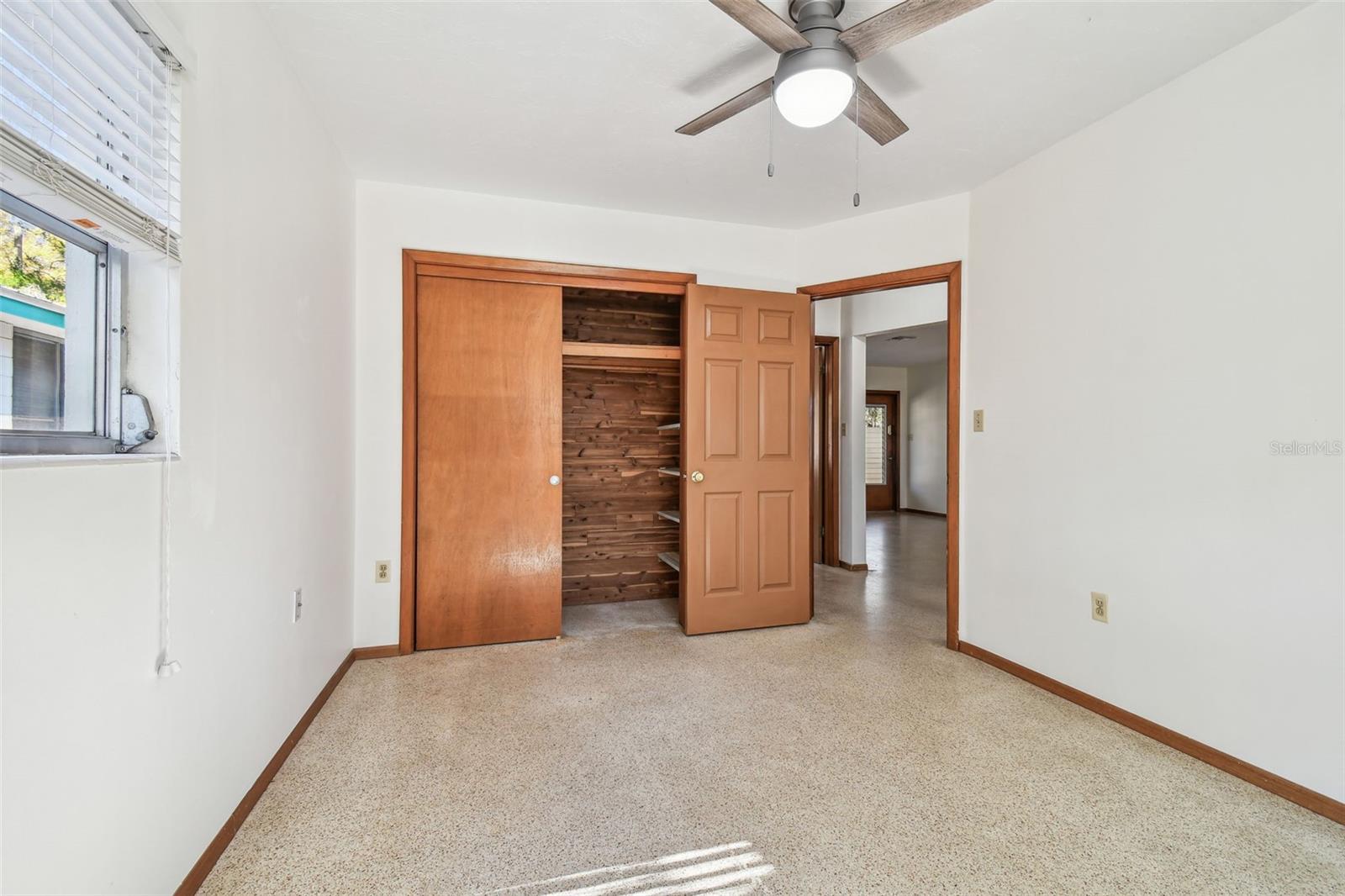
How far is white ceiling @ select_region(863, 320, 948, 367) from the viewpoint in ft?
21.4

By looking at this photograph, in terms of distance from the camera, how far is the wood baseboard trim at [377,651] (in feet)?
9.44

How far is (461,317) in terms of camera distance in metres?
3.04

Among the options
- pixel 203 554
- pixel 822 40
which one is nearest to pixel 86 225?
pixel 203 554

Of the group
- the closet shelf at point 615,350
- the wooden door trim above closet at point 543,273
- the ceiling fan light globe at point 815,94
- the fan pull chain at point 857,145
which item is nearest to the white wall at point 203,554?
the wooden door trim above closet at point 543,273

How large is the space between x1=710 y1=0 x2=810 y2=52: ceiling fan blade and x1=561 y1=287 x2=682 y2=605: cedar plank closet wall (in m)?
2.24

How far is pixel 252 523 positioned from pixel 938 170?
10.5 feet

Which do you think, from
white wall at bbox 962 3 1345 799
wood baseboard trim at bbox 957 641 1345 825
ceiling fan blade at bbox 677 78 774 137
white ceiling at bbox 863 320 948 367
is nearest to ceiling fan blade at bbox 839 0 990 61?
ceiling fan blade at bbox 677 78 774 137

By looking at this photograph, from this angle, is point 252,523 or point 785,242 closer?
point 252,523

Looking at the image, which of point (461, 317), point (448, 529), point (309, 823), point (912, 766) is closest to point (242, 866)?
point (309, 823)

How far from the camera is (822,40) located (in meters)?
1.57

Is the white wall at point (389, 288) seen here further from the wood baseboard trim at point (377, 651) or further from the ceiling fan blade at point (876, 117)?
the ceiling fan blade at point (876, 117)

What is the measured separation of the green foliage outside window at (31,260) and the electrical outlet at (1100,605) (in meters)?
3.36

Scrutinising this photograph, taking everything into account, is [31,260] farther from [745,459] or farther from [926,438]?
[926,438]

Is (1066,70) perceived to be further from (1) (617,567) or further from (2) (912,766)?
(1) (617,567)
